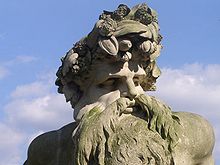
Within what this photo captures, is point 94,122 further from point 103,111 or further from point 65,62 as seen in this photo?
point 65,62

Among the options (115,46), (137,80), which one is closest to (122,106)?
(137,80)

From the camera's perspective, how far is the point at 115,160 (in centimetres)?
560

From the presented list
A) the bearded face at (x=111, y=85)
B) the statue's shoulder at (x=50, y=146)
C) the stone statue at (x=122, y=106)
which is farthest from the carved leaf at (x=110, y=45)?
the statue's shoulder at (x=50, y=146)

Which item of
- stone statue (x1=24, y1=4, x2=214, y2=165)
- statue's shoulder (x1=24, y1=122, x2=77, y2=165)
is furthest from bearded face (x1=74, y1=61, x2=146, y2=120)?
statue's shoulder (x1=24, y1=122, x2=77, y2=165)

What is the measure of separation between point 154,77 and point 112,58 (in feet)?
1.35

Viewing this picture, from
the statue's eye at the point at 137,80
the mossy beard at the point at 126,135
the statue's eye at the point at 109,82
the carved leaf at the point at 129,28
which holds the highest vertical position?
the carved leaf at the point at 129,28

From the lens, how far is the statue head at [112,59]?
19.2ft

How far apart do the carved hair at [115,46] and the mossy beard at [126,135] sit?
0.26 meters

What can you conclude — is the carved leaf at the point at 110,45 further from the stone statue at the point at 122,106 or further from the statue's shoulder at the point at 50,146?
the statue's shoulder at the point at 50,146

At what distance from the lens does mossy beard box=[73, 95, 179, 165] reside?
18.4 feet

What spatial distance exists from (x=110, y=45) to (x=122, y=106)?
1.33 feet

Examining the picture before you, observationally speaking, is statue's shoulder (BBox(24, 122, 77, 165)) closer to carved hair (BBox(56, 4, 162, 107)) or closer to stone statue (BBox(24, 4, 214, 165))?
stone statue (BBox(24, 4, 214, 165))

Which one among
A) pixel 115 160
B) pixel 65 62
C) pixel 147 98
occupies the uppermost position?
pixel 65 62

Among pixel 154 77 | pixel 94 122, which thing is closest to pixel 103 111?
pixel 94 122
